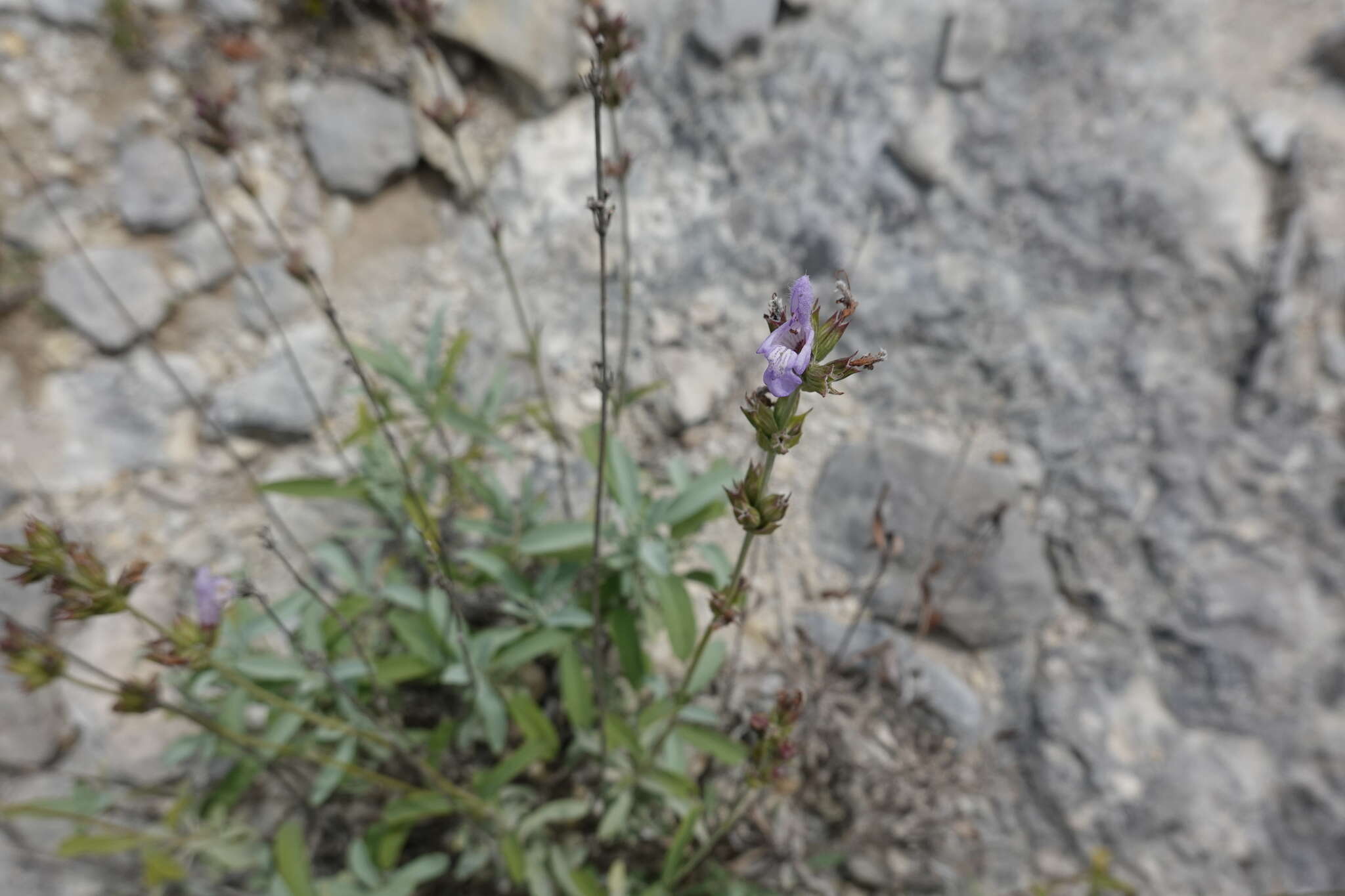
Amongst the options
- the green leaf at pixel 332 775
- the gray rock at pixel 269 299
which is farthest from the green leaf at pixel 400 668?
the gray rock at pixel 269 299

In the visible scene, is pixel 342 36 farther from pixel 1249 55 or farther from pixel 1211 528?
pixel 1211 528

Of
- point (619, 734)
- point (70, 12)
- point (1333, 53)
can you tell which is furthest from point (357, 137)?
point (1333, 53)

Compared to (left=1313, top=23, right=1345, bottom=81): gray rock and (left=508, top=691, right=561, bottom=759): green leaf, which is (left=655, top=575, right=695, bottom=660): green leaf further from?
(left=1313, top=23, right=1345, bottom=81): gray rock

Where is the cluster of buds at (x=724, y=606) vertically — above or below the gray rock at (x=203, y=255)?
below

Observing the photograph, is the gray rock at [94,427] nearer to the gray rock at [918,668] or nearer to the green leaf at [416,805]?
the green leaf at [416,805]

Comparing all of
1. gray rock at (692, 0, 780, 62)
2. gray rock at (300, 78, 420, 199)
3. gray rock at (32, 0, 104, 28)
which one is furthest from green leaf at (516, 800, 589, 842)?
gray rock at (32, 0, 104, 28)

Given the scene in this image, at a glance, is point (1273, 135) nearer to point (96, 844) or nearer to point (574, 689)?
point (574, 689)
